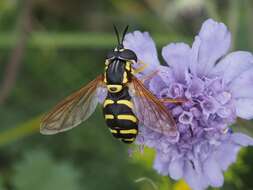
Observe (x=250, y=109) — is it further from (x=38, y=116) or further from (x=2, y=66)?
(x=2, y=66)

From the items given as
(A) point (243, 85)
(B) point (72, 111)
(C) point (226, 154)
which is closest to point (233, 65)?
(A) point (243, 85)

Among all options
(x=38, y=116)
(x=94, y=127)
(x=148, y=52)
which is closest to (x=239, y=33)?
(x=94, y=127)

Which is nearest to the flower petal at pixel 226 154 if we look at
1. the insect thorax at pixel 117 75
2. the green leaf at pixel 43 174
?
the insect thorax at pixel 117 75

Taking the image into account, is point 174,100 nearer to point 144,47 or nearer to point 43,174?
point 144,47

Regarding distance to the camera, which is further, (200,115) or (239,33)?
(239,33)

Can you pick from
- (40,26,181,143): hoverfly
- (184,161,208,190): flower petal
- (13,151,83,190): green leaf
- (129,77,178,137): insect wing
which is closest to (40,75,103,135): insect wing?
(40,26,181,143): hoverfly

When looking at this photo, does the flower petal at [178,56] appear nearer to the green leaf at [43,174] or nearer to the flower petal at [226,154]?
the flower petal at [226,154]
